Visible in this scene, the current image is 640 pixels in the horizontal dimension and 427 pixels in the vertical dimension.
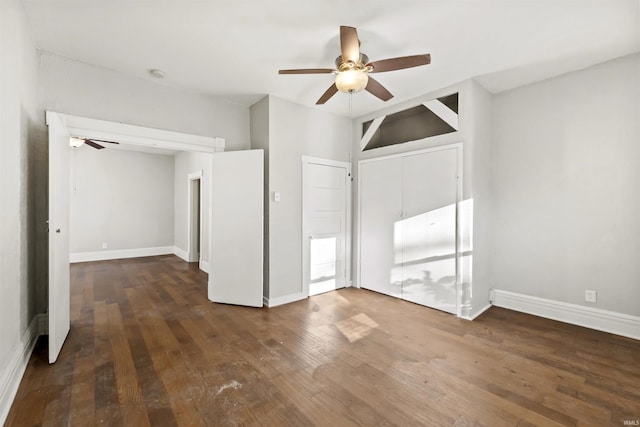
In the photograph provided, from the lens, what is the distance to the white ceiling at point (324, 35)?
200cm

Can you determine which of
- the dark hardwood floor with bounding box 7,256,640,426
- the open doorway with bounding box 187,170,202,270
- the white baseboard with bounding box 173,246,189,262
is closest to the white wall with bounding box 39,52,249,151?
the dark hardwood floor with bounding box 7,256,640,426

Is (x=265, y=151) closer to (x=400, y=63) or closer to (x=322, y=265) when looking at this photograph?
(x=322, y=265)

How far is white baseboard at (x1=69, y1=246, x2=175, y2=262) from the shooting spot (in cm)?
593

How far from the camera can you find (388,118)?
13.0 feet

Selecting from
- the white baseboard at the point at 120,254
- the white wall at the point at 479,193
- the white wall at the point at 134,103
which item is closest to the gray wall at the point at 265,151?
the white wall at the point at 134,103

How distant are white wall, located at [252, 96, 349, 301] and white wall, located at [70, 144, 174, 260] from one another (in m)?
4.50

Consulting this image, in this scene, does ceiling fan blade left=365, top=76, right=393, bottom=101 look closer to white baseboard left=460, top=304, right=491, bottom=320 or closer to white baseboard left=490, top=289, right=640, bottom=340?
white baseboard left=460, top=304, right=491, bottom=320

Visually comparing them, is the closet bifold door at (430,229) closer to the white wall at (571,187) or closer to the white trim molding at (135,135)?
the white wall at (571,187)

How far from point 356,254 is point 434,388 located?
2.53 metres

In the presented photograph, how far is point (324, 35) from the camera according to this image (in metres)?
2.30

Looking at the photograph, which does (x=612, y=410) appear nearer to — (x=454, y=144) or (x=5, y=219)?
(x=454, y=144)

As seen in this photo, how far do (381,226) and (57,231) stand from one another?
3.52m

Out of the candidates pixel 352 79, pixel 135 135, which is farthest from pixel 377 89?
pixel 135 135

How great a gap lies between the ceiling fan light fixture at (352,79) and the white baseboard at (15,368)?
2.96 metres
